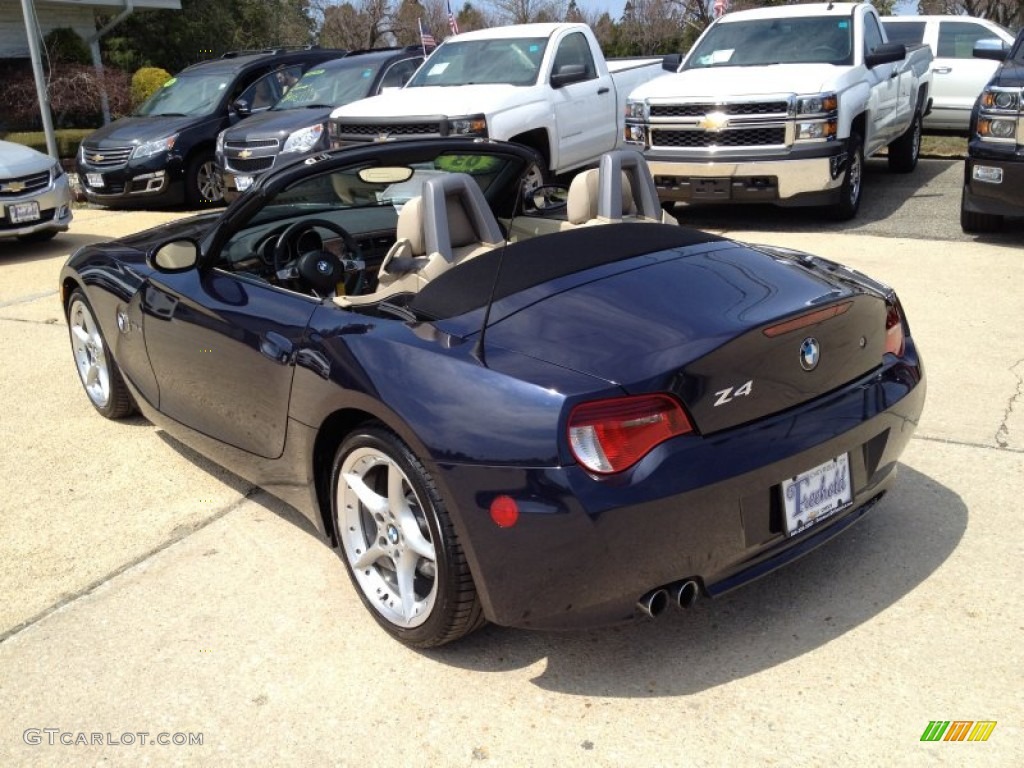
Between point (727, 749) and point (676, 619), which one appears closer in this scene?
point (727, 749)

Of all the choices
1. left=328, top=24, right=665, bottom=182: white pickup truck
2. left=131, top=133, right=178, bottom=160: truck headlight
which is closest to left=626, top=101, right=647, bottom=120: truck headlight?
left=328, top=24, right=665, bottom=182: white pickup truck

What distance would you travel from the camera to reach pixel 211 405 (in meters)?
4.08

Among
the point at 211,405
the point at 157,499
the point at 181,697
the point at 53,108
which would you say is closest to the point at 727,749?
the point at 181,697

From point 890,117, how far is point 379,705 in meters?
9.55

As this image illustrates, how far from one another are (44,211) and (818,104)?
739cm

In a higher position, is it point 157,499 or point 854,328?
point 854,328

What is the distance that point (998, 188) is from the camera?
8062 millimetres

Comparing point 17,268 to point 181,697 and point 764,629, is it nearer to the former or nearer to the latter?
point 181,697

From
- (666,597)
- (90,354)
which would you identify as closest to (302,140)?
(90,354)

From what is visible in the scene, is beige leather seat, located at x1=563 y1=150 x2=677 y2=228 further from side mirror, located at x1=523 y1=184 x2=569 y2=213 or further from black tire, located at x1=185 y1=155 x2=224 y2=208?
black tire, located at x1=185 y1=155 x2=224 y2=208

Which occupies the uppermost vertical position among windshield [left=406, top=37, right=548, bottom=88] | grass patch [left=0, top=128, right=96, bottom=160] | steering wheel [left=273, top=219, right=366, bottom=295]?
windshield [left=406, top=37, right=548, bottom=88]

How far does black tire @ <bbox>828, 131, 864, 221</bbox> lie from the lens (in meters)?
9.44

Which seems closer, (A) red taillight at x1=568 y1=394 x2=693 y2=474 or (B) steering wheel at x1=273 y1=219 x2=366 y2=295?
(A) red taillight at x1=568 y1=394 x2=693 y2=474

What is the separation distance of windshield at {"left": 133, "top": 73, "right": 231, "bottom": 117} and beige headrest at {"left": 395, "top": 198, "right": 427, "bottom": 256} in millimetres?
10853
